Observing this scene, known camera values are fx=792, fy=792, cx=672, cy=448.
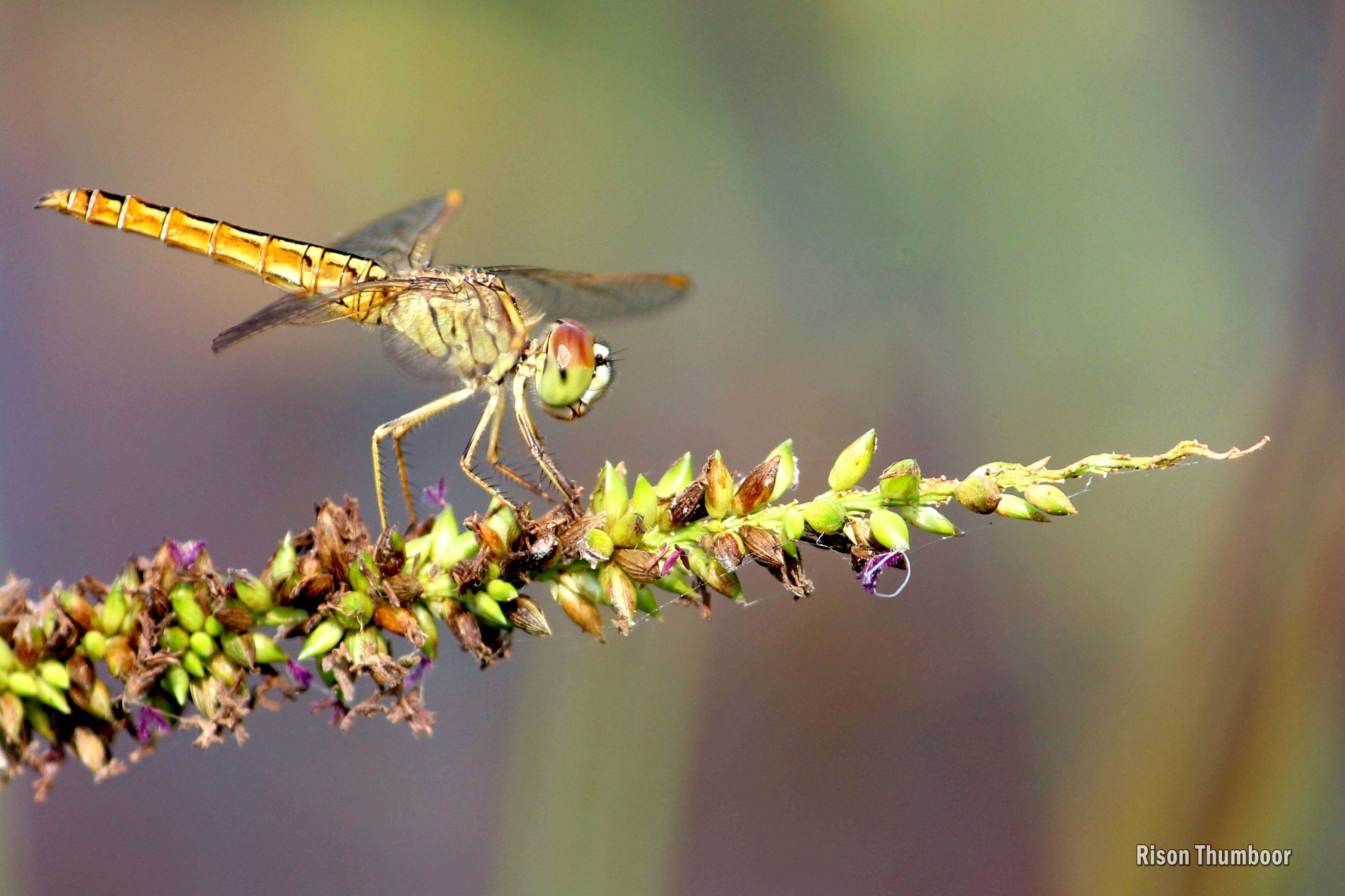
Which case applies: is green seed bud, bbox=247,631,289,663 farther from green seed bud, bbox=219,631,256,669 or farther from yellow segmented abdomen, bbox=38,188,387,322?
yellow segmented abdomen, bbox=38,188,387,322

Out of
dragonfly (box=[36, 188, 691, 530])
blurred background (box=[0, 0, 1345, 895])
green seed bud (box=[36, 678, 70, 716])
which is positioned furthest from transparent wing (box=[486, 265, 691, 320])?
blurred background (box=[0, 0, 1345, 895])

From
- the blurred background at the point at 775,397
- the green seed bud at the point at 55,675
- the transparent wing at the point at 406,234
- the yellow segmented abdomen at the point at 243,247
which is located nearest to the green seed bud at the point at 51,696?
the green seed bud at the point at 55,675

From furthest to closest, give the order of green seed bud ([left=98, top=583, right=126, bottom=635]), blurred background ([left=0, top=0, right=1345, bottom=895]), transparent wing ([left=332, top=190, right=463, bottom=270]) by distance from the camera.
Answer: blurred background ([left=0, top=0, right=1345, bottom=895]) < transparent wing ([left=332, top=190, right=463, bottom=270]) < green seed bud ([left=98, top=583, right=126, bottom=635])

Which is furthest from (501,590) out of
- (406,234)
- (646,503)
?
(406,234)

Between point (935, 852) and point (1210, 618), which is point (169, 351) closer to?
point (935, 852)

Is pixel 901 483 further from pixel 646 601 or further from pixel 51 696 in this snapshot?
pixel 51 696
